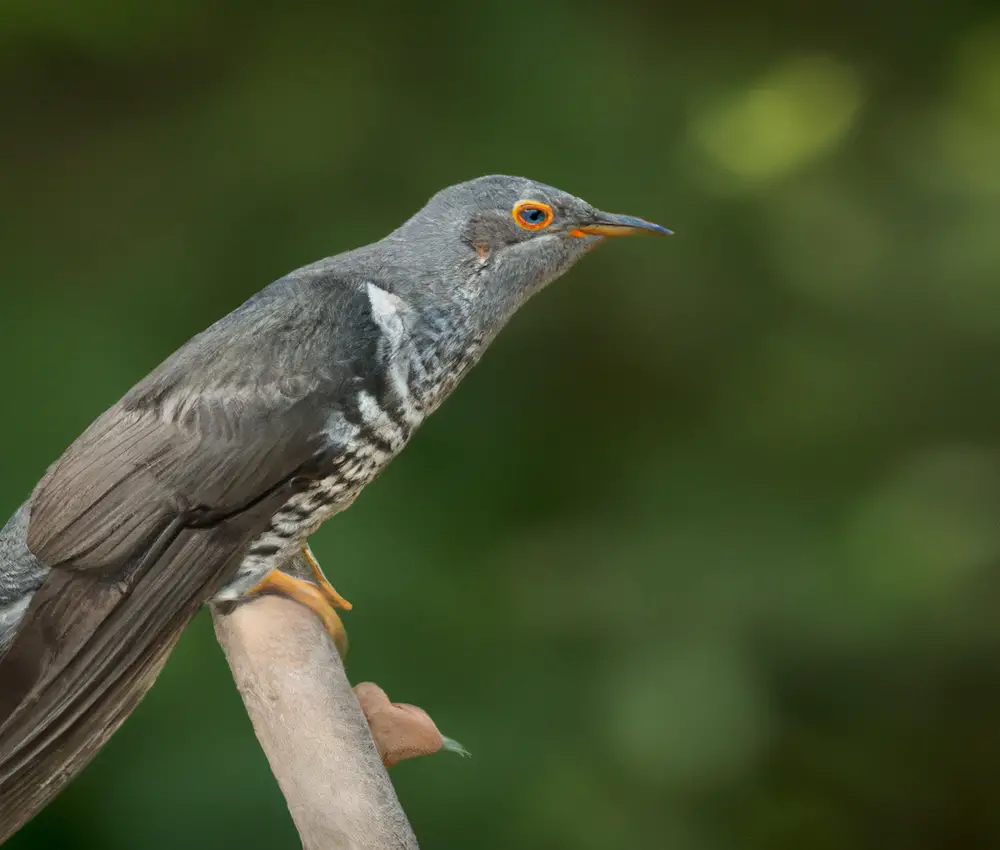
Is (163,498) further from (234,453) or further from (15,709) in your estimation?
(15,709)

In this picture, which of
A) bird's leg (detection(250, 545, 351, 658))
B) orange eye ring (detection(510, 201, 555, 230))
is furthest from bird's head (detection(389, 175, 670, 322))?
bird's leg (detection(250, 545, 351, 658))

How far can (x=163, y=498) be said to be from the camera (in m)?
1.67

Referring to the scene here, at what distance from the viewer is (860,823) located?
2.72 metres

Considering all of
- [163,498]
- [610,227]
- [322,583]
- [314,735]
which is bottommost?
[322,583]

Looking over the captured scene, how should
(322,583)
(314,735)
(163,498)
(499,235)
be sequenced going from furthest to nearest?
(322,583)
(499,235)
(163,498)
(314,735)

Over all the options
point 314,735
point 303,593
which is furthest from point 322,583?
point 314,735

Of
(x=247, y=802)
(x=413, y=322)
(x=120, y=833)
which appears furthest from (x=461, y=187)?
(x=120, y=833)

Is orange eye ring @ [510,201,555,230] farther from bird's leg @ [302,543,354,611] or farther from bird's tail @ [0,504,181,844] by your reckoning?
bird's tail @ [0,504,181,844]

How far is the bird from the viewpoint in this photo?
5.27 ft

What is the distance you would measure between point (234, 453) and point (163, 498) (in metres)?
0.11

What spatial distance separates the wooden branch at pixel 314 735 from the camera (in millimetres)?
1457

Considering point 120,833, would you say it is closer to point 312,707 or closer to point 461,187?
point 312,707

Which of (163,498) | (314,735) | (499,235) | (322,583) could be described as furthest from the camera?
(322,583)

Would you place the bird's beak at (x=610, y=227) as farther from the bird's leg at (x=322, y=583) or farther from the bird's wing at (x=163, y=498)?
the bird's leg at (x=322, y=583)
